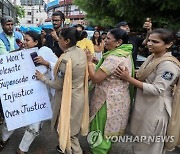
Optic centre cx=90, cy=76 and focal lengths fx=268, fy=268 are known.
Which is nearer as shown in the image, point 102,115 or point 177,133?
point 177,133

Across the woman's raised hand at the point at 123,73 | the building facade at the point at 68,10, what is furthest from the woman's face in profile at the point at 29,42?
the building facade at the point at 68,10

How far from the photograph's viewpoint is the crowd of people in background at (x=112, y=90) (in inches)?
102

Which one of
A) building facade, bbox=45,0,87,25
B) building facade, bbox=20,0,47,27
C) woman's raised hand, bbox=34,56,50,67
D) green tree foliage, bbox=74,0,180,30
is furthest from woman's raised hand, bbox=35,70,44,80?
building facade, bbox=20,0,47,27

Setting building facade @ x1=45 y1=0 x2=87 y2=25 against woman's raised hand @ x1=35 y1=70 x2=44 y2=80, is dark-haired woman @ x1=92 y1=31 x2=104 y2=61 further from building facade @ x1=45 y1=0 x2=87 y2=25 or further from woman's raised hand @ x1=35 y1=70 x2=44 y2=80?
building facade @ x1=45 y1=0 x2=87 y2=25

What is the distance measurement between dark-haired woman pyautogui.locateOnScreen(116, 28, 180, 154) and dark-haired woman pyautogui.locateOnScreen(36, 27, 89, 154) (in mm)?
441

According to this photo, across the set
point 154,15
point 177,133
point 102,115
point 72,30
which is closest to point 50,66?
point 72,30

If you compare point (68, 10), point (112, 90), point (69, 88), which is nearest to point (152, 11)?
point (112, 90)

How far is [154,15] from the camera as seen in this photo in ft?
Answer: 33.0

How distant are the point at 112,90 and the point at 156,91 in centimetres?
50

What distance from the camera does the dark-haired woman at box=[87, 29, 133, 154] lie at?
273 centimetres

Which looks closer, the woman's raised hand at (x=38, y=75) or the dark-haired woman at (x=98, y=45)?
the woman's raised hand at (x=38, y=75)

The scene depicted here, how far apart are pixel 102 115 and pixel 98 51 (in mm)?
4196

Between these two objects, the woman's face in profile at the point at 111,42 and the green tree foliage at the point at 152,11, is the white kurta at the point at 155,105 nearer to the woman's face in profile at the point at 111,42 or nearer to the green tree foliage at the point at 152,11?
the woman's face in profile at the point at 111,42

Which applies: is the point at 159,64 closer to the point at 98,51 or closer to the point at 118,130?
the point at 118,130
